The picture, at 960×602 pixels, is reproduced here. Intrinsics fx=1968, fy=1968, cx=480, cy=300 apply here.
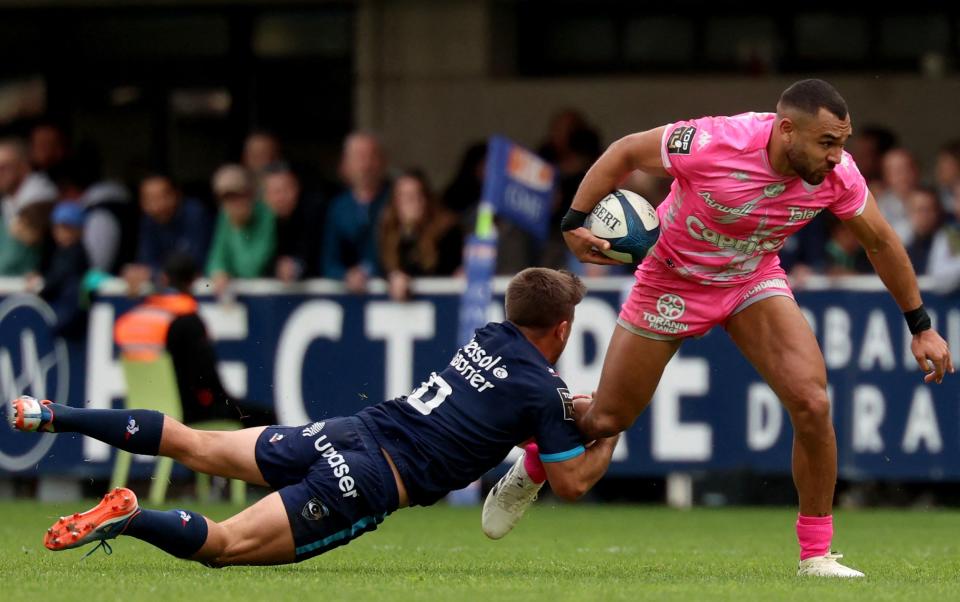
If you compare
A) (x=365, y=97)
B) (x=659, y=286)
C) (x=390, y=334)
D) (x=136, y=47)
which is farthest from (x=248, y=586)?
(x=136, y=47)

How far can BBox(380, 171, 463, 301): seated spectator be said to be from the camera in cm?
1386

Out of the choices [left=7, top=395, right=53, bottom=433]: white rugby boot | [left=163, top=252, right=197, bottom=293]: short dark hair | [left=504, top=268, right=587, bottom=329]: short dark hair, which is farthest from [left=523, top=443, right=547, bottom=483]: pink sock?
[left=163, top=252, right=197, bottom=293]: short dark hair

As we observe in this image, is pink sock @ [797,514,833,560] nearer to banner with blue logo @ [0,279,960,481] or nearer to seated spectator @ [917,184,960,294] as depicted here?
banner with blue logo @ [0,279,960,481]

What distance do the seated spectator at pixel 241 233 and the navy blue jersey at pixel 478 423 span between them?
645 cm

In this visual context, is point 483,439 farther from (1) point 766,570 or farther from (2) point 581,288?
(1) point 766,570

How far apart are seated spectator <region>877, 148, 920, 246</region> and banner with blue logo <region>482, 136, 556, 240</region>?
235 cm

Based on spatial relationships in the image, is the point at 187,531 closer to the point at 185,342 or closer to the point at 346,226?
the point at 185,342

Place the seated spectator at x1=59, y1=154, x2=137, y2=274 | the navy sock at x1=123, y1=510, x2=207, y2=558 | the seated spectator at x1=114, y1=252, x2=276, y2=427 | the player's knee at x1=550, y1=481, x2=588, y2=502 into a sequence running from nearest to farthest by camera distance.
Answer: the navy sock at x1=123, y1=510, x2=207, y2=558, the player's knee at x1=550, y1=481, x2=588, y2=502, the seated spectator at x1=114, y1=252, x2=276, y2=427, the seated spectator at x1=59, y1=154, x2=137, y2=274

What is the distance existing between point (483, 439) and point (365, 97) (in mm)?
9716

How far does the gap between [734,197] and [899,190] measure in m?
5.87

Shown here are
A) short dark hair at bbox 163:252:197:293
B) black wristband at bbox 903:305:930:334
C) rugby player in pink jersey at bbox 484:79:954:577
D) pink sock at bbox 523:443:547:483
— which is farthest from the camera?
short dark hair at bbox 163:252:197:293

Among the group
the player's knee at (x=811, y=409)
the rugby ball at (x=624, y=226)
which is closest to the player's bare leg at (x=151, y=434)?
the rugby ball at (x=624, y=226)

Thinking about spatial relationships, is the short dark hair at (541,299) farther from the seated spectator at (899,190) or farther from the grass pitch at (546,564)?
the seated spectator at (899,190)

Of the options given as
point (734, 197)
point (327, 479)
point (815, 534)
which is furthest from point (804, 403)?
point (327, 479)
